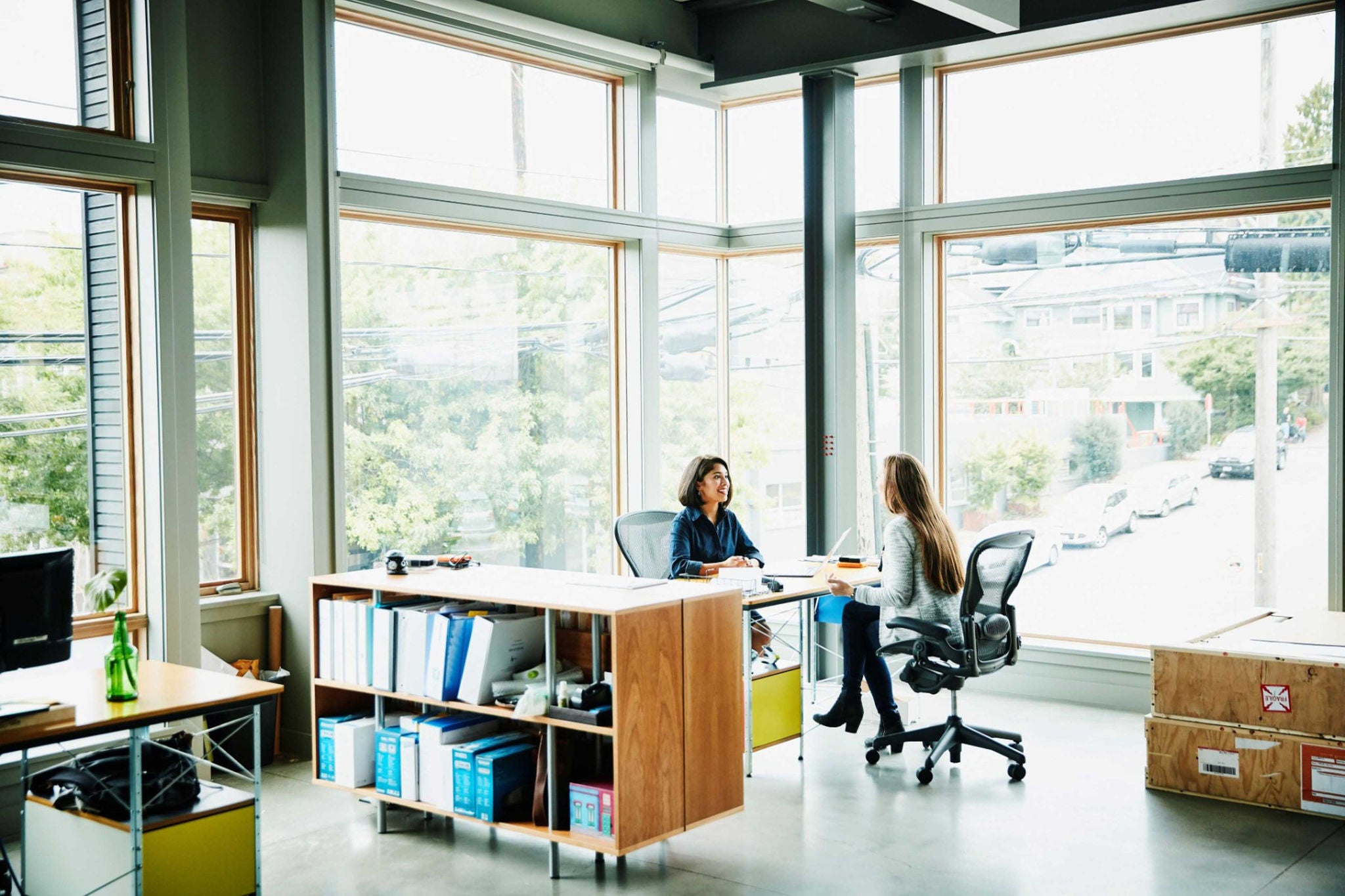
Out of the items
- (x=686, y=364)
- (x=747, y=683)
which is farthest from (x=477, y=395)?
(x=747, y=683)

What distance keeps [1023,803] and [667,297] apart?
3.81 metres

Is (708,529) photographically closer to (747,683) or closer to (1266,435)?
(747,683)

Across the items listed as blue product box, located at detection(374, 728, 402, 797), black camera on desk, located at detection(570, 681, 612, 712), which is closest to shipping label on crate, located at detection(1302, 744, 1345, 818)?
black camera on desk, located at detection(570, 681, 612, 712)

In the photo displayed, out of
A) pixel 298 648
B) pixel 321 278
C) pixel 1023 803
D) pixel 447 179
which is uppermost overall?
pixel 447 179

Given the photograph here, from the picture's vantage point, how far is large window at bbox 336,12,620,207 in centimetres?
586

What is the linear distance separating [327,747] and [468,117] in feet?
10.9

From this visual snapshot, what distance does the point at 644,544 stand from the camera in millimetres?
5949

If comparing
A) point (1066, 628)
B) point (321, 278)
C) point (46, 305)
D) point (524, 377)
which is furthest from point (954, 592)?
point (46, 305)

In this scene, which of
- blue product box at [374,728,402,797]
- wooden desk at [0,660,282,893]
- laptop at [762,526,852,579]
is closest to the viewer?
wooden desk at [0,660,282,893]

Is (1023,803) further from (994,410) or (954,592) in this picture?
(994,410)

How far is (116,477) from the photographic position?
4.98m

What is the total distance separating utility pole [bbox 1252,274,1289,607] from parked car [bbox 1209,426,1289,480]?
2 cm

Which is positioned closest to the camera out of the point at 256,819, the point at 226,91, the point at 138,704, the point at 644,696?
the point at 138,704

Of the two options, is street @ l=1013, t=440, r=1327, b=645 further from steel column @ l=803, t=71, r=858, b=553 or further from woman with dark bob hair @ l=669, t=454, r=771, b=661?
woman with dark bob hair @ l=669, t=454, r=771, b=661
